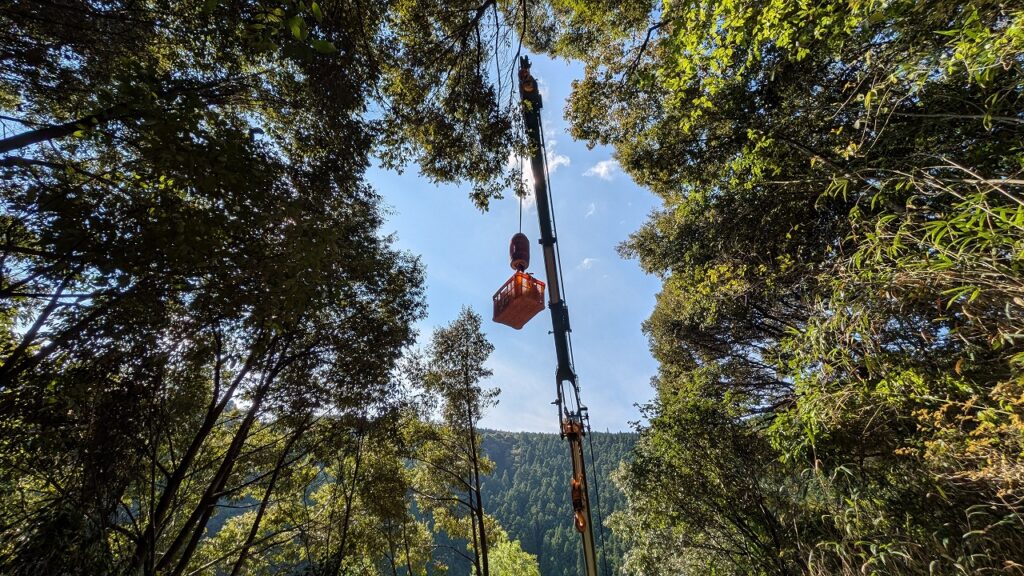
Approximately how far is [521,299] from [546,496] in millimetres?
83329

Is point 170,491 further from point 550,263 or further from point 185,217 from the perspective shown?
point 550,263

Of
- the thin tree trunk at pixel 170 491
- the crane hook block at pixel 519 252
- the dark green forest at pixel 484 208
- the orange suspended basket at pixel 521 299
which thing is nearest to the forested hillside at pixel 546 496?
the dark green forest at pixel 484 208

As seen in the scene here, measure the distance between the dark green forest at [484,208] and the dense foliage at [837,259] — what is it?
0.12ft

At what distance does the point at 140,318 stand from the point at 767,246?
25.3 ft

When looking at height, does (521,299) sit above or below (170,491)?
above

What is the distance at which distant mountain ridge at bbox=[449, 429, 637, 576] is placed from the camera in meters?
60.8

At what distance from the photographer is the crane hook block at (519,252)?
5758mm

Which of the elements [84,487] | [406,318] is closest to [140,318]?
[84,487]

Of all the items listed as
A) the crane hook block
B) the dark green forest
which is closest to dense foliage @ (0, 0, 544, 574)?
the dark green forest

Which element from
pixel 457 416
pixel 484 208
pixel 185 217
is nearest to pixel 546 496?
pixel 457 416

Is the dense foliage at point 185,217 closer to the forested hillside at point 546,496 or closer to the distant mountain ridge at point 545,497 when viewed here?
the distant mountain ridge at point 545,497

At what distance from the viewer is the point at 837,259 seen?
330cm

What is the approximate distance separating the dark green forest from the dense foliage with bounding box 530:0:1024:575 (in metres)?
0.04

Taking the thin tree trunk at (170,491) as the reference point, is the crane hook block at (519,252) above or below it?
above
